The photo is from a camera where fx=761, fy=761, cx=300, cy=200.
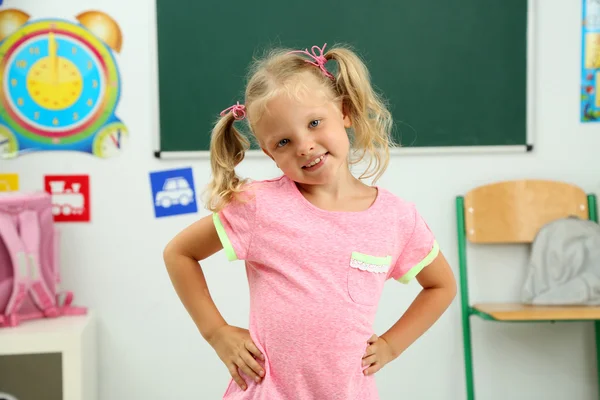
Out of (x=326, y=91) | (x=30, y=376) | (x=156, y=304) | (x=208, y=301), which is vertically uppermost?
(x=326, y=91)

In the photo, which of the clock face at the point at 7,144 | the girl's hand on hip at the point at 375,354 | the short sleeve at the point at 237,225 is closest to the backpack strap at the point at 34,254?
the clock face at the point at 7,144

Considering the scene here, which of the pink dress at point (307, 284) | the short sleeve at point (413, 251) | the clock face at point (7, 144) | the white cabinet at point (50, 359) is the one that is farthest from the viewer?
the clock face at point (7, 144)

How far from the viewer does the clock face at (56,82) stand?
2.67 metres

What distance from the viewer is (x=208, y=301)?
129 cm

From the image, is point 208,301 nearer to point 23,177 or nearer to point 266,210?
point 266,210

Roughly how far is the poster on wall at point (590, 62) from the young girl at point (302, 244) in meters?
1.84

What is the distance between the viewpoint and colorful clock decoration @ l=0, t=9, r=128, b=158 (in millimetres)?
2668

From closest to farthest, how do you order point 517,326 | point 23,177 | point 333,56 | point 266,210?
point 266,210 → point 333,56 → point 23,177 → point 517,326

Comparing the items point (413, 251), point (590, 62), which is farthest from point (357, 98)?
point (590, 62)

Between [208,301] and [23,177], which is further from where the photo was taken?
[23,177]

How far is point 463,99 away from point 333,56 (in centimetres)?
161

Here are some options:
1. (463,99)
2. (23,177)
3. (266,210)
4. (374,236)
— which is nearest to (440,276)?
(374,236)

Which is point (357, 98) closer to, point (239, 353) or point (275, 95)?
point (275, 95)

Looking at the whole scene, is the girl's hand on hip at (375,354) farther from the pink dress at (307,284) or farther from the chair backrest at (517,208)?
the chair backrest at (517,208)
